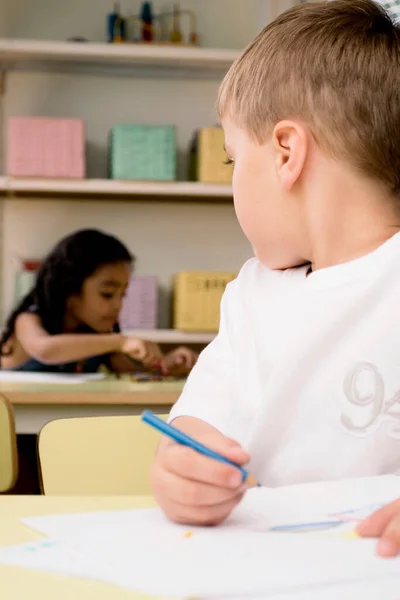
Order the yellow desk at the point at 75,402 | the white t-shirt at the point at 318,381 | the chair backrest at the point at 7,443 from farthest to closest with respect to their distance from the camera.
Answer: the yellow desk at the point at 75,402, the chair backrest at the point at 7,443, the white t-shirt at the point at 318,381

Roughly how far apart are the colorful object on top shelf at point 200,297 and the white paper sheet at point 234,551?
281 cm

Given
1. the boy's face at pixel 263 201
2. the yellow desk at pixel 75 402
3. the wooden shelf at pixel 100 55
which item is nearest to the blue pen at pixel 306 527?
the boy's face at pixel 263 201

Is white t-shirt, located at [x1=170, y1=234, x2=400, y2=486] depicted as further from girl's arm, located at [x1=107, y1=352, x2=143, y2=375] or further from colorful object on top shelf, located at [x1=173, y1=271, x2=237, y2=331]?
colorful object on top shelf, located at [x1=173, y1=271, x2=237, y2=331]

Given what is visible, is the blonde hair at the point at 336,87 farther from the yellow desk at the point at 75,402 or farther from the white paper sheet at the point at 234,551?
the yellow desk at the point at 75,402

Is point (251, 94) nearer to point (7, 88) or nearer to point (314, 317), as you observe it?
point (314, 317)

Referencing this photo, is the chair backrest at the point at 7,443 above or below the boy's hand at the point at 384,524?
below

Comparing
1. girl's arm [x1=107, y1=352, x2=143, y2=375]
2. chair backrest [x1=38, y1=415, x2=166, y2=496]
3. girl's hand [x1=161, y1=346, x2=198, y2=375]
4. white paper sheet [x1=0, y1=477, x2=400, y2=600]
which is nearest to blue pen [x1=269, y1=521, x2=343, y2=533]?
white paper sheet [x1=0, y1=477, x2=400, y2=600]

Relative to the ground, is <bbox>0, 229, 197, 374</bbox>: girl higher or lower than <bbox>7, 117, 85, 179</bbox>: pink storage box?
lower

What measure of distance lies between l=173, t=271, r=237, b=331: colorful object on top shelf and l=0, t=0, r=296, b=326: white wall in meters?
0.34

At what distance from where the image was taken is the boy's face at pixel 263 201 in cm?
71

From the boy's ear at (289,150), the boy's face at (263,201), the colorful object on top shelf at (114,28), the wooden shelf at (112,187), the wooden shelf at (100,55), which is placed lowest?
the wooden shelf at (112,187)

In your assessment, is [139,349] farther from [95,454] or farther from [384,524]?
[384,524]

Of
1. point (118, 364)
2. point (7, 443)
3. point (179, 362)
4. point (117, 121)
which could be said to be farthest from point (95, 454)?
point (117, 121)

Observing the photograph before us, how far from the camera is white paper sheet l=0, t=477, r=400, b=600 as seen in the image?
1.40 ft
